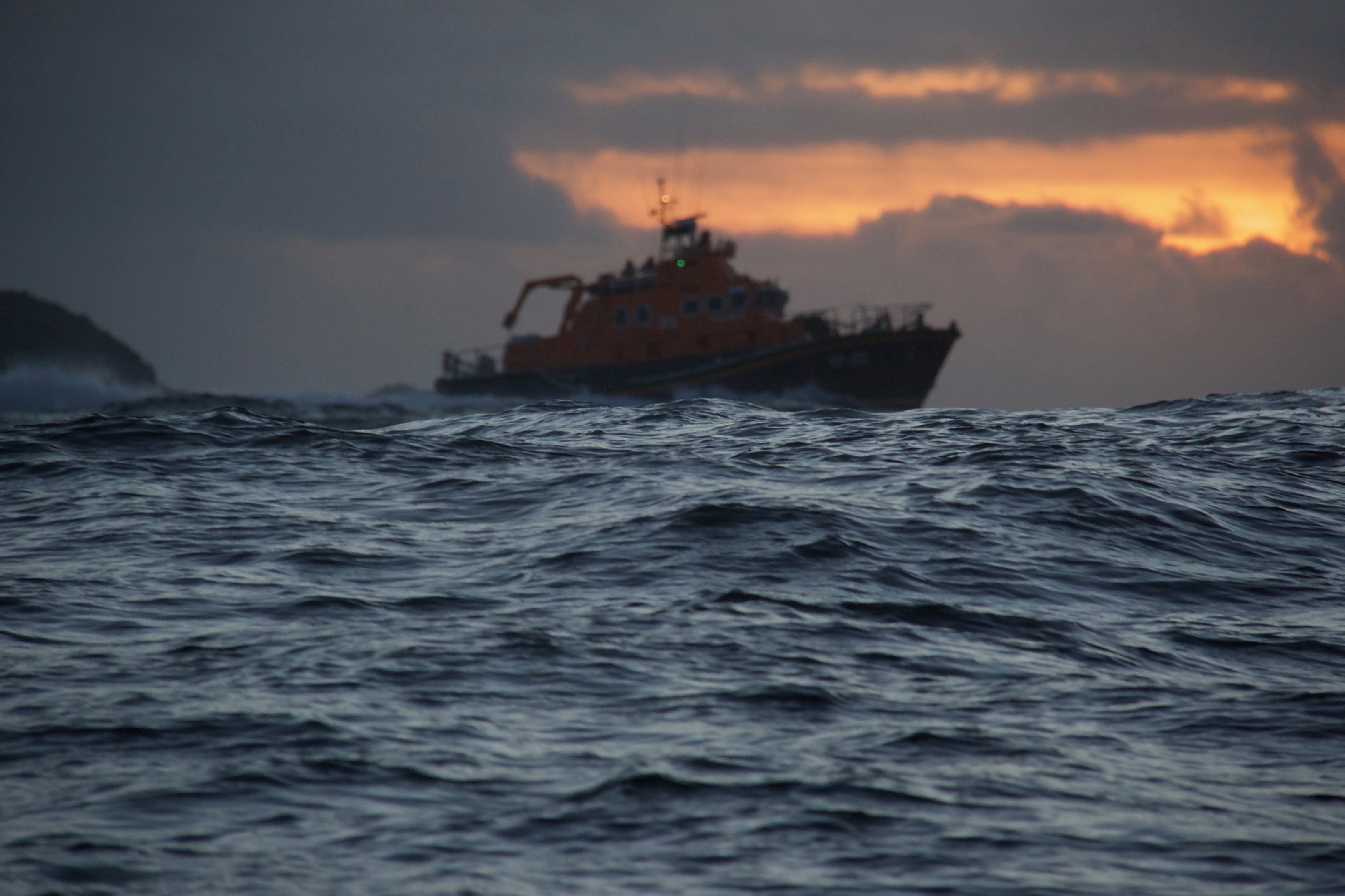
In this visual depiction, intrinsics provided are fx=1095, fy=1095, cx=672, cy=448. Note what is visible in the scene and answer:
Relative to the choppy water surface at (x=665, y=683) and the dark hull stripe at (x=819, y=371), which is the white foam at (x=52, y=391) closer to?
the dark hull stripe at (x=819, y=371)

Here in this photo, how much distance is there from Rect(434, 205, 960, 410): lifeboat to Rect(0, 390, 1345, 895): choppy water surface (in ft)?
92.6

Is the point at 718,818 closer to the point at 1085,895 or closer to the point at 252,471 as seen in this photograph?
the point at 1085,895

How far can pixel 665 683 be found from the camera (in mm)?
5340

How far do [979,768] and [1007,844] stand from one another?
643mm

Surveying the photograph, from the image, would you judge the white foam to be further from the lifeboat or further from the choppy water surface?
the choppy water surface

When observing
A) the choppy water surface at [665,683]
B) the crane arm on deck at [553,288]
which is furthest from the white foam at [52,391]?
the choppy water surface at [665,683]

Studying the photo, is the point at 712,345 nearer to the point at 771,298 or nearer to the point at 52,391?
the point at 771,298

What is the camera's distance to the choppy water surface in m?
3.76

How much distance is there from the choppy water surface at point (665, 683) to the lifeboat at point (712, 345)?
2822 cm

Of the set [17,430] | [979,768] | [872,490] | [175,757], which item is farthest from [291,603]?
[17,430]

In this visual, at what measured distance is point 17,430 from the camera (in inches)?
526

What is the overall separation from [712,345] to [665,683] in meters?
36.5

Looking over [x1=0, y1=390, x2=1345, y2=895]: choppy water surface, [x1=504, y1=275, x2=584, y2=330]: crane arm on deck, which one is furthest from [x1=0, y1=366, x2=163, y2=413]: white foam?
[x1=0, y1=390, x2=1345, y2=895]: choppy water surface

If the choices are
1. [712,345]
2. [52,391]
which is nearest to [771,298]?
[712,345]
